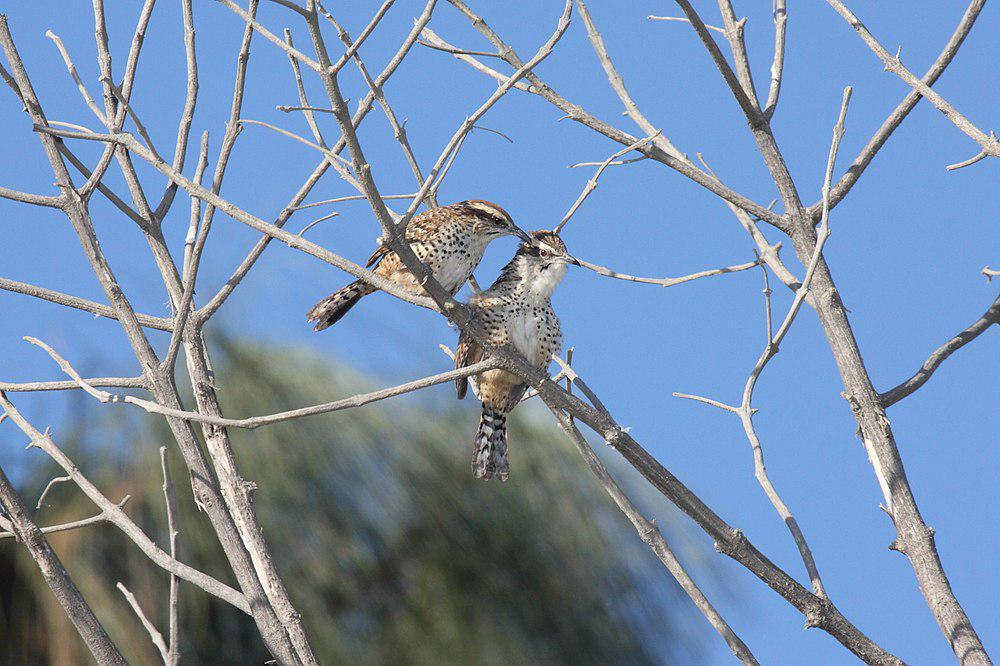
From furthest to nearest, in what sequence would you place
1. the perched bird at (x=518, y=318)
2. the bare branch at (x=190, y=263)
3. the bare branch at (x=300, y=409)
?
the perched bird at (x=518, y=318) → the bare branch at (x=190, y=263) → the bare branch at (x=300, y=409)

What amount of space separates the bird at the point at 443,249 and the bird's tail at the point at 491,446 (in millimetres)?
418

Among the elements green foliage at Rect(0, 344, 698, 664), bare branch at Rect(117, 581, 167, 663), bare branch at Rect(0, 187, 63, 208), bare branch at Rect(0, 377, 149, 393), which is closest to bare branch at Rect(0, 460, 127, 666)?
bare branch at Rect(117, 581, 167, 663)

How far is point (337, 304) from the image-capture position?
9.95ft

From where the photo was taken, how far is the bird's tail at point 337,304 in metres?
3.01

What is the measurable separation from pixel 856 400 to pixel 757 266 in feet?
1.22

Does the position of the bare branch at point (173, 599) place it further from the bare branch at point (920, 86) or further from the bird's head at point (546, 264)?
the bare branch at point (920, 86)

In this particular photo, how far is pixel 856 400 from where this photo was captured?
7.39 feet

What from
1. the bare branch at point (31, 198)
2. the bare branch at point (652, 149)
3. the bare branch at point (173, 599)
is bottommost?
the bare branch at point (173, 599)

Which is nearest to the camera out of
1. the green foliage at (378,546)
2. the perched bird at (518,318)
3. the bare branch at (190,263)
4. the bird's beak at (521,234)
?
the bare branch at (190,263)

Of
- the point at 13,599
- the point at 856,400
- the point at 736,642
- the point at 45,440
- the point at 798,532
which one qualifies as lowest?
the point at 736,642

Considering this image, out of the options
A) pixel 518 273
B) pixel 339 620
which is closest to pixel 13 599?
pixel 339 620

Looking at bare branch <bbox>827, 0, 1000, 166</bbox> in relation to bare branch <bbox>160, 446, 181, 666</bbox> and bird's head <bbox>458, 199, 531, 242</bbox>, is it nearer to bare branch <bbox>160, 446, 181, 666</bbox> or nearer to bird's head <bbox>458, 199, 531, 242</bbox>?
bird's head <bbox>458, 199, 531, 242</bbox>

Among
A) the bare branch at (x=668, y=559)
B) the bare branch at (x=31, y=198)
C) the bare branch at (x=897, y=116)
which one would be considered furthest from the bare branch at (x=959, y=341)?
the bare branch at (x=31, y=198)

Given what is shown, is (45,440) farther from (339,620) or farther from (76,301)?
(339,620)
